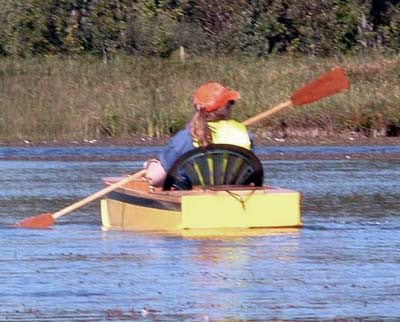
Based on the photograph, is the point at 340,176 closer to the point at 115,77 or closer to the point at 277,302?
the point at 277,302

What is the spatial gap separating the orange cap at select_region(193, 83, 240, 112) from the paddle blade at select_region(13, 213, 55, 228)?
5.42 ft

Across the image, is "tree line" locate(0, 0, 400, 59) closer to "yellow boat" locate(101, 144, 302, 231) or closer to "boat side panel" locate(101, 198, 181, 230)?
"boat side panel" locate(101, 198, 181, 230)

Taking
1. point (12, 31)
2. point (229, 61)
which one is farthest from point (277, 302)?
point (12, 31)

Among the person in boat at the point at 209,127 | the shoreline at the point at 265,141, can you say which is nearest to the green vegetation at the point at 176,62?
the shoreline at the point at 265,141

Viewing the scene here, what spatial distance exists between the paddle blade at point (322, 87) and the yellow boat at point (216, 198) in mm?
1649

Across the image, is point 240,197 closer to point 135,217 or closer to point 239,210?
point 239,210

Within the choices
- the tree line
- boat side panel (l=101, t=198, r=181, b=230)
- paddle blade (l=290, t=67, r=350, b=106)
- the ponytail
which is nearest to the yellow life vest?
the ponytail

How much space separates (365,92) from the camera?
1057 inches

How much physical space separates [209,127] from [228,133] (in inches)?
7.0

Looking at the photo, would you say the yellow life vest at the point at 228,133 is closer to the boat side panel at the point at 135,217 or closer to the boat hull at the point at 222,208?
the boat hull at the point at 222,208

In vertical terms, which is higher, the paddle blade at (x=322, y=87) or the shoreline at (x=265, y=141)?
the shoreline at (x=265, y=141)

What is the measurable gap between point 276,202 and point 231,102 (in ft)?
2.78

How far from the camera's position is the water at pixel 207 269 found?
26.3 ft

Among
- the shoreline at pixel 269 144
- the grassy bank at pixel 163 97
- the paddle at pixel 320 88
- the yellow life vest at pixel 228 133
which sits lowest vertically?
the yellow life vest at pixel 228 133
